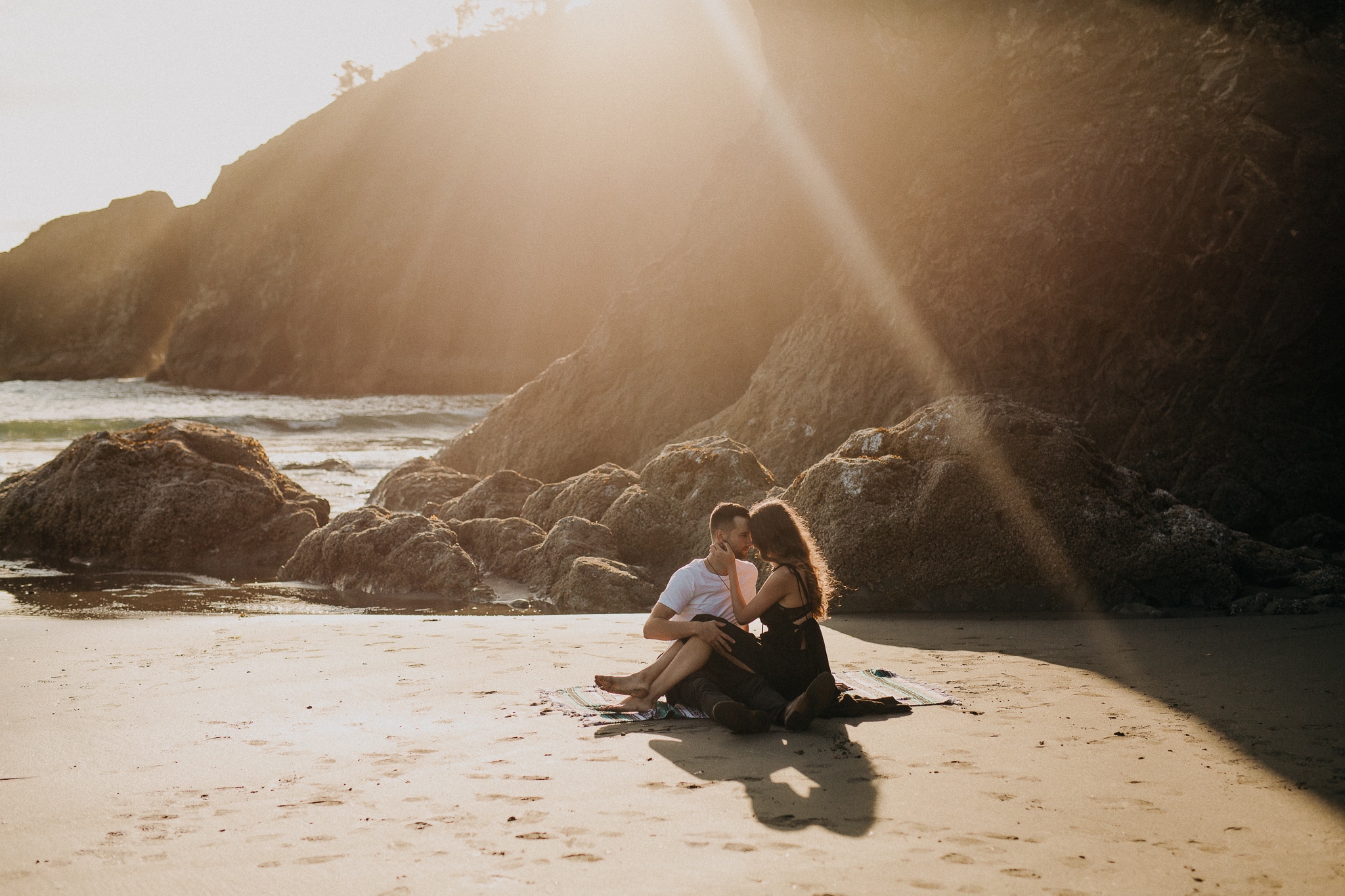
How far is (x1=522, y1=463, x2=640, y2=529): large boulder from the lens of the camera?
9.29 m

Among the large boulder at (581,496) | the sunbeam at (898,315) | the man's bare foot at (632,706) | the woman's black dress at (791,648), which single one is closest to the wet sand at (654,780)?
the man's bare foot at (632,706)

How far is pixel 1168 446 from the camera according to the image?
9.17 metres

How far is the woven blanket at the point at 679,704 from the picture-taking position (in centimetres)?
417

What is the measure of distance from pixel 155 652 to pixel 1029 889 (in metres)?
4.69

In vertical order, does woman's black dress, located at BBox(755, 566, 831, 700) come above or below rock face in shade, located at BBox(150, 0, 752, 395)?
below

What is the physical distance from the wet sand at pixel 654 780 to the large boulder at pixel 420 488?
6139 millimetres

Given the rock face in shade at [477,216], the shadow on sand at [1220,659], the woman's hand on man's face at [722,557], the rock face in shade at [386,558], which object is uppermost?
the rock face in shade at [477,216]

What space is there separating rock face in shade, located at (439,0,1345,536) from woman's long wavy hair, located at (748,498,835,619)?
5897mm

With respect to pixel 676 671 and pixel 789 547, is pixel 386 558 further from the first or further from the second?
pixel 789 547

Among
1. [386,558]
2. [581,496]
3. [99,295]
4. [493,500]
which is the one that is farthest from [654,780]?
[99,295]

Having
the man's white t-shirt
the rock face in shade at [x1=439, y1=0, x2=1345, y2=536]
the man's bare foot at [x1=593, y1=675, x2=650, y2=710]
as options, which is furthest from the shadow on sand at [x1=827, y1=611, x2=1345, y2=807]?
the rock face in shade at [x1=439, y1=0, x2=1345, y2=536]

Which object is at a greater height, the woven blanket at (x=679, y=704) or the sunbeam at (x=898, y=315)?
the sunbeam at (x=898, y=315)

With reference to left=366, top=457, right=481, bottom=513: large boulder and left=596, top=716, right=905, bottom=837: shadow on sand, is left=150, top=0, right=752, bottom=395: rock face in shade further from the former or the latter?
left=596, top=716, right=905, bottom=837: shadow on sand

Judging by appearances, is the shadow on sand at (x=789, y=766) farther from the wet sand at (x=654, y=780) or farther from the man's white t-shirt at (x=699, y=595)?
the man's white t-shirt at (x=699, y=595)
